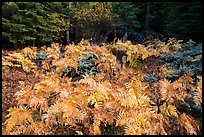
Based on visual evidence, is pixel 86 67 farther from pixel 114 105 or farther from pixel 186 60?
pixel 186 60

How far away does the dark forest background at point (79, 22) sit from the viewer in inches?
327

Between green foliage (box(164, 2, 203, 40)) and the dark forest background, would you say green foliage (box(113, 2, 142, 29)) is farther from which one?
green foliage (box(164, 2, 203, 40))

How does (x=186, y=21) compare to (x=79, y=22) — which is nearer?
(x=186, y=21)

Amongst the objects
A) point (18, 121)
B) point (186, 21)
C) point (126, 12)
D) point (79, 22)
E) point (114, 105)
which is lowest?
point (18, 121)

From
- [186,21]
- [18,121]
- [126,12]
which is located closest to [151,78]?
[18,121]

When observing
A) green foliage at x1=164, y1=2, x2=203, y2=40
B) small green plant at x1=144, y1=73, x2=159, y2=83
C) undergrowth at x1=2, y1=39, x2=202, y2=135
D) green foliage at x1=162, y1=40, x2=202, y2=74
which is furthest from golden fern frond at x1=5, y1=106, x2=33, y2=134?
green foliage at x1=164, y1=2, x2=203, y2=40

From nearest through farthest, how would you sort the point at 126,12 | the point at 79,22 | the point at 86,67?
the point at 86,67, the point at 79,22, the point at 126,12

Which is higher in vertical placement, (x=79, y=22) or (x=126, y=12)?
(x=126, y=12)

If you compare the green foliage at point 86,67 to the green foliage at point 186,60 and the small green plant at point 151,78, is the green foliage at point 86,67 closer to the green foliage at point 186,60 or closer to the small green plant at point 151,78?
the small green plant at point 151,78

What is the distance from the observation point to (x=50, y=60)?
7.11m

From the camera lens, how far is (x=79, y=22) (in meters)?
10.1

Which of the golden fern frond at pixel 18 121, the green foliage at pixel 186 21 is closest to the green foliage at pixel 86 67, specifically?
the golden fern frond at pixel 18 121

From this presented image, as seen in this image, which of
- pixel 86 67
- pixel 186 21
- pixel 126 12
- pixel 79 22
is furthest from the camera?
pixel 126 12

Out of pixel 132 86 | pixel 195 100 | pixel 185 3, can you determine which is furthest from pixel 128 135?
pixel 185 3
